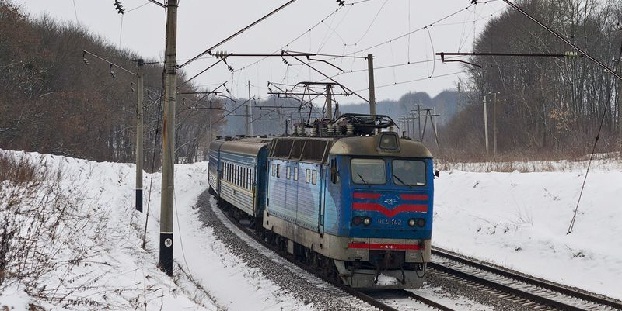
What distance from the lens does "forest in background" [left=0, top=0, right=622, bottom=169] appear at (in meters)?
41.1

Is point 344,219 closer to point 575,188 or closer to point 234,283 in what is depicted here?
point 234,283

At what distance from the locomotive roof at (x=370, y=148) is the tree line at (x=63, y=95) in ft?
57.0

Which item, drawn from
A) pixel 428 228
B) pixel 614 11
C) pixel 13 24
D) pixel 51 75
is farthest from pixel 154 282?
pixel 614 11

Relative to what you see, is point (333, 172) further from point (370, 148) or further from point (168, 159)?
point (168, 159)

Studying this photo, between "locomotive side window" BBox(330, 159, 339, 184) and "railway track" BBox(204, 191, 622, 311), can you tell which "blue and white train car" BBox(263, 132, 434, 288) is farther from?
"railway track" BBox(204, 191, 622, 311)

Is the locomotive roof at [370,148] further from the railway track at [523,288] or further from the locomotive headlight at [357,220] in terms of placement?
the railway track at [523,288]

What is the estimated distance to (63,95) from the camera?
46688 mm

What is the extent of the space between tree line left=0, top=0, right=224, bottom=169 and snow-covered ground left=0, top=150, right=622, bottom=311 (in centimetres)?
1193

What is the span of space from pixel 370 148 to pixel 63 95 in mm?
36840

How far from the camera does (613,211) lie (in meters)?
18.9

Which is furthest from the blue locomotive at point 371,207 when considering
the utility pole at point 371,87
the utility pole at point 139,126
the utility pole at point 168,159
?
the utility pole at point 139,126

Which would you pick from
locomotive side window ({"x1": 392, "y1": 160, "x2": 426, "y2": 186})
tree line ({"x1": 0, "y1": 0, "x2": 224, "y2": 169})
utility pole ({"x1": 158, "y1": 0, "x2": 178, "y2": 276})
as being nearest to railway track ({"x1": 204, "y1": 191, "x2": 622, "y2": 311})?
locomotive side window ({"x1": 392, "y1": 160, "x2": 426, "y2": 186})

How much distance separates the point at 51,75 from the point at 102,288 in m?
42.6

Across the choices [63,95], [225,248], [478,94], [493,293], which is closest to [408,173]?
[493,293]
